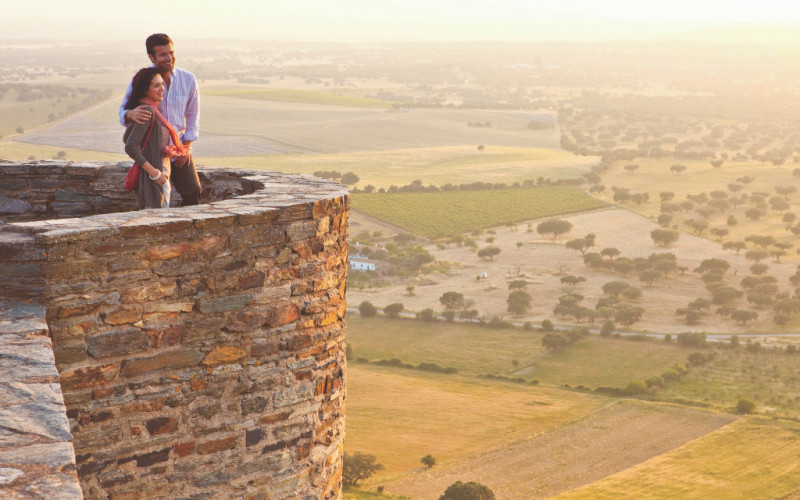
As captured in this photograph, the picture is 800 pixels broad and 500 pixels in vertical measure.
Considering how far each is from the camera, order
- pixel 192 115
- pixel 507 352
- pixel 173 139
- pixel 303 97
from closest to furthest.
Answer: pixel 173 139 → pixel 192 115 → pixel 507 352 → pixel 303 97

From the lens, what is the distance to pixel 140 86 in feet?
20.5

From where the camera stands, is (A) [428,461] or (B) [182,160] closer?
(B) [182,160]

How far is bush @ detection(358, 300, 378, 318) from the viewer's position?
4447cm

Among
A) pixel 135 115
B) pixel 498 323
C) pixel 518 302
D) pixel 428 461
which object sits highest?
pixel 135 115

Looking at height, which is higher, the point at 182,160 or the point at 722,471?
the point at 182,160

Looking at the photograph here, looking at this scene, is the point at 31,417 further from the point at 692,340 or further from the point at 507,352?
the point at 692,340

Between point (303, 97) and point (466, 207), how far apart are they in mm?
60807

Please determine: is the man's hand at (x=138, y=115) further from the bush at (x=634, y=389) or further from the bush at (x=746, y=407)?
the bush at (x=634, y=389)

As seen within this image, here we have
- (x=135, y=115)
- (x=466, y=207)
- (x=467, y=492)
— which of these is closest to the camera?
(x=135, y=115)

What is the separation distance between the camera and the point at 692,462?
28984 mm

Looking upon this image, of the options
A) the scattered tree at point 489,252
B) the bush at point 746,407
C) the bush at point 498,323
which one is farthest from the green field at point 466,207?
the bush at point 746,407

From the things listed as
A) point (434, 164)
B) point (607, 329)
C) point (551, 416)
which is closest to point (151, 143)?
point (551, 416)

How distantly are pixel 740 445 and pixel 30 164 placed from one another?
1133 inches

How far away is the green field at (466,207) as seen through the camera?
6247 cm
